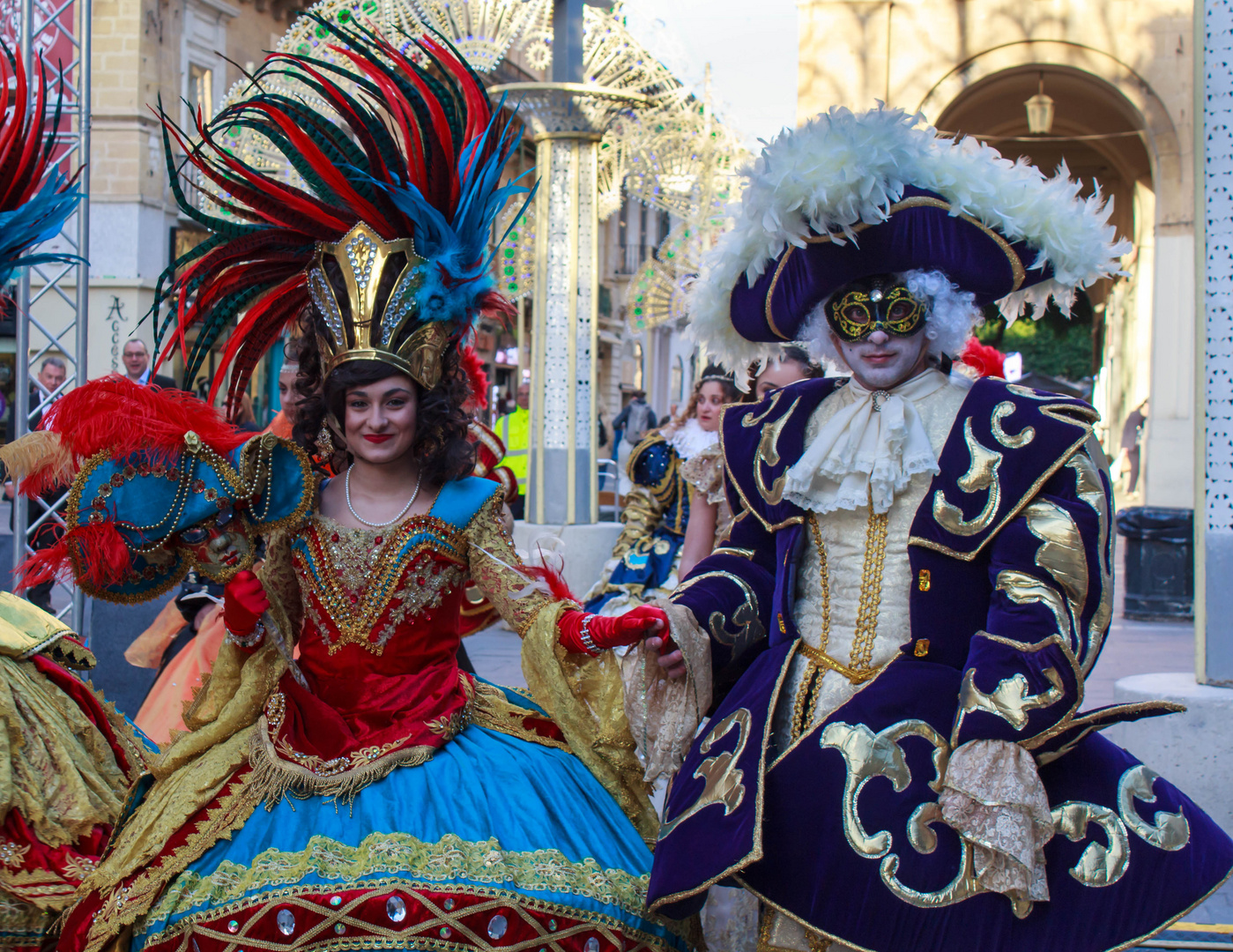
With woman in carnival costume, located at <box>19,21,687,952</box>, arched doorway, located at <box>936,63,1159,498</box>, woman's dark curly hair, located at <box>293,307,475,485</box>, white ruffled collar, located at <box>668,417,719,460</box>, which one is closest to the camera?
woman in carnival costume, located at <box>19,21,687,952</box>

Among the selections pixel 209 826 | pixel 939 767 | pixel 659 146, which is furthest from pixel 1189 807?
pixel 659 146

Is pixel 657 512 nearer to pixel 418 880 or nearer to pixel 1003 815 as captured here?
pixel 418 880

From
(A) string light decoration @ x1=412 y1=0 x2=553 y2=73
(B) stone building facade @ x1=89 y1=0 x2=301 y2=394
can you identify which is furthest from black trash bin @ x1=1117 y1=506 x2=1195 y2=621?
(B) stone building facade @ x1=89 y1=0 x2=301 y2=394

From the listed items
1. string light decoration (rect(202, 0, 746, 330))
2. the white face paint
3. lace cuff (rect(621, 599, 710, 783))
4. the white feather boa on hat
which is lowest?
lace cuff (rect(621, 599, 710, 783))

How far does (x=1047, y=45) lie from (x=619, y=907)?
43.0 ft

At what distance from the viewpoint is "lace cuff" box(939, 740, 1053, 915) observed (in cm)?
210

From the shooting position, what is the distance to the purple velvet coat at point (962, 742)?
2156 millimetres

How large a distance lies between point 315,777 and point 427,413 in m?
0.86

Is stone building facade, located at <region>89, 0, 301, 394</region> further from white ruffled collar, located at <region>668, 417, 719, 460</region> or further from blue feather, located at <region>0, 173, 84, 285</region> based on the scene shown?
blue feather, located at <region>0, 173, 84, 285</region>

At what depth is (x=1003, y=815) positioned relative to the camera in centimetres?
211

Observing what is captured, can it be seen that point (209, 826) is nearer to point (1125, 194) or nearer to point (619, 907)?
point (619, 907)

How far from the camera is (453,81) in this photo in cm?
303

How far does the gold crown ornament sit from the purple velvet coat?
3.56 feet

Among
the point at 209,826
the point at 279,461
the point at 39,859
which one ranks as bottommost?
the point at 39,859
